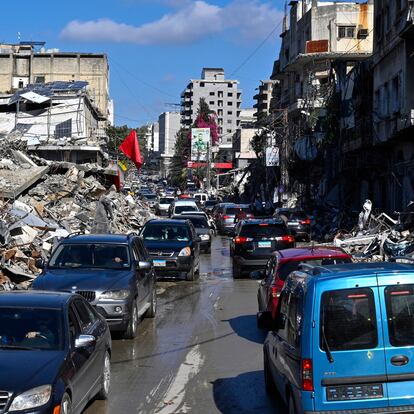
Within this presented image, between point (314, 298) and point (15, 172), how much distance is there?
2644cm

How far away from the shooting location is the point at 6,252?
18.4m

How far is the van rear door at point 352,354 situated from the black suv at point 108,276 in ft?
20.7

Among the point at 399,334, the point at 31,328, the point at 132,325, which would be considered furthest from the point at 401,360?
the point at 132,325

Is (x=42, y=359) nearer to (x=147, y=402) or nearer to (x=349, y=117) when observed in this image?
(x=147, y=402)

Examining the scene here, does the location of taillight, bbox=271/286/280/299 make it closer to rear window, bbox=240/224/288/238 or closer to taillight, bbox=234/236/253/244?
taillight, bbox=234/236/253/244

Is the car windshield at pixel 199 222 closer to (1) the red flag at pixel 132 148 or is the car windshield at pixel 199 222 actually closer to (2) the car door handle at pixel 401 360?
(1) the red flag at pixel 132 148

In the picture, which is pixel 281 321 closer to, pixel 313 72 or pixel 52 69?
pixel 313 72

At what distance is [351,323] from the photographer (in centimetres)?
641

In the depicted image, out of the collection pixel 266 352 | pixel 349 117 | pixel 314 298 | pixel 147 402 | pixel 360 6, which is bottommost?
pixel 147 402

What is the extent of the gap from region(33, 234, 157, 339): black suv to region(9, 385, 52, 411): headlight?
5493mm

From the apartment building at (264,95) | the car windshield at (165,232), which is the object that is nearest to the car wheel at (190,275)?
the car windshield at (165,232)

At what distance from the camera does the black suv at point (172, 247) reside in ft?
71.2

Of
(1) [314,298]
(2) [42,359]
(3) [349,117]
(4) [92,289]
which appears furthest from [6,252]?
(3) [349,117]

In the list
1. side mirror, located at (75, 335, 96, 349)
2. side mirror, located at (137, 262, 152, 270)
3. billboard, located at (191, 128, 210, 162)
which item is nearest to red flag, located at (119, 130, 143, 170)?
side mirror, located at (137, 262, 152, 270)
